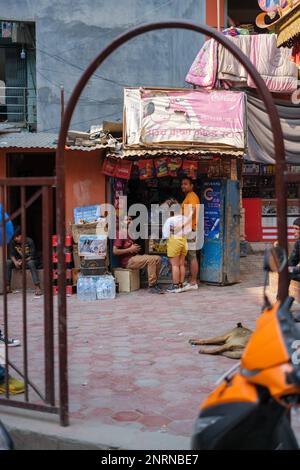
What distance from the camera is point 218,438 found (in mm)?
2514

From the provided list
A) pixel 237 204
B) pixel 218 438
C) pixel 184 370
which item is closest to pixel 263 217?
pixel 237 204

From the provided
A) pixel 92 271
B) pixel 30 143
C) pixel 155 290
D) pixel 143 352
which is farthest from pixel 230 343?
pixel 30 143

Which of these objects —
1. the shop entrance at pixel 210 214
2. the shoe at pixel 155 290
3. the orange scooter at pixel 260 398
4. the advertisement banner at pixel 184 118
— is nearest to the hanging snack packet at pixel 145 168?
the shop entrance at pixel 210 214

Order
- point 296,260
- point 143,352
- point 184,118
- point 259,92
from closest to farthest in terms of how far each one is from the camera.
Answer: point 259,92 < point 143,352 < point 296,260 < point 184,118

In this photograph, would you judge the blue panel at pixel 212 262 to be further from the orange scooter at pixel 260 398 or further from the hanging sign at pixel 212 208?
the orange scooter at pixel 260 398

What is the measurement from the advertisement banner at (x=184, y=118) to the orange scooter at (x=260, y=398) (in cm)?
712

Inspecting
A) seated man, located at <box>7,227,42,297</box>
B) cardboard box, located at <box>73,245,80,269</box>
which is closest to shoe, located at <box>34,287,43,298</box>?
seated man, located at <box>7,227,42,297</box>

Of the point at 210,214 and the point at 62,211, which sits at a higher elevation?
the point at 62,211

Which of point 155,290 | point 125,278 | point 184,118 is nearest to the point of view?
point 184,118

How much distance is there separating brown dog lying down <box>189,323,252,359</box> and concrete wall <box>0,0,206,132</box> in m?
11.0

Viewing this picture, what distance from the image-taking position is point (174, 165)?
1030cm

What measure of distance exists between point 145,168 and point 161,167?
306 millimetres

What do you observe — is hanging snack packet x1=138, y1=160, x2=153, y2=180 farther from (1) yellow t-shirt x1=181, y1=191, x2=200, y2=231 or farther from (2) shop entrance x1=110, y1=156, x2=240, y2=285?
(1) yellow t-shirt x1=181, y1=191, x2=200, y2=231

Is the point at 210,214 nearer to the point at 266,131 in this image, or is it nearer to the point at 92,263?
the point at 266,131
